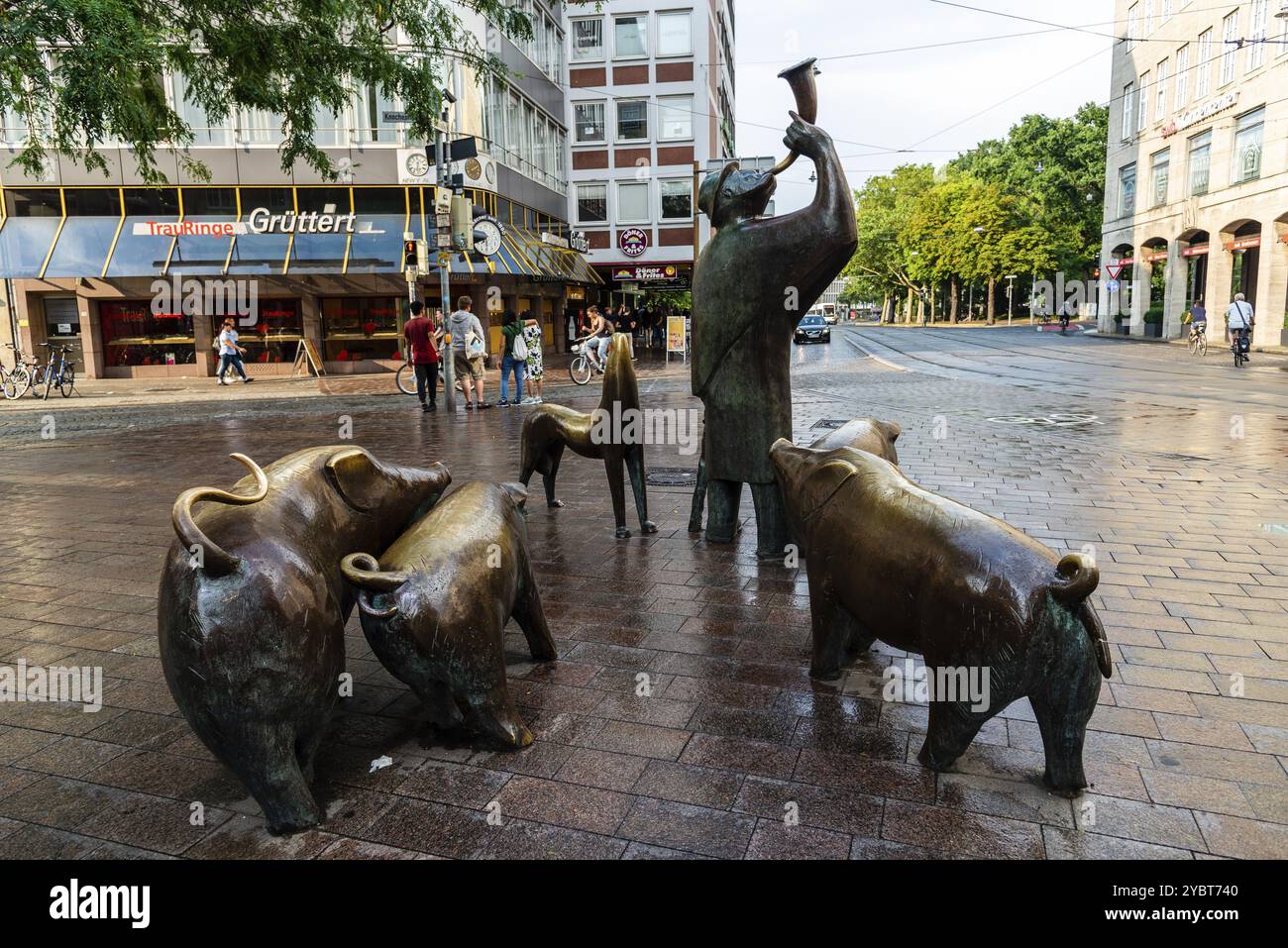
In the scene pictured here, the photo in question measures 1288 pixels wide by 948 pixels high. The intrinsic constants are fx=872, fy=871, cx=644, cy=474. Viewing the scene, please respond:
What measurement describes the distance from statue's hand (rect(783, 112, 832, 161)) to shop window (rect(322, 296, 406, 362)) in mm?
22909

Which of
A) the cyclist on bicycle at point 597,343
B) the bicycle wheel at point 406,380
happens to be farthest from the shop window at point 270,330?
the cyclist on bicycle at point 597,343

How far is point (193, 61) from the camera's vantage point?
33.0 feet

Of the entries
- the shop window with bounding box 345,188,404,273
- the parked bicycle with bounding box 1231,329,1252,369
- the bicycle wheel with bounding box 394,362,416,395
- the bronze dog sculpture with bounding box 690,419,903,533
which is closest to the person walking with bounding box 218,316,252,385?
the shop window with bounding box 345,188,404,273

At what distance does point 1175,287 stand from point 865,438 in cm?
3855

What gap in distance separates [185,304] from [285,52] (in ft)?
57.8

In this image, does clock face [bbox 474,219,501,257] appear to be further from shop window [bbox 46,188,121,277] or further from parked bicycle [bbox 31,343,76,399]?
shop window [bbox 46,188,121,277]

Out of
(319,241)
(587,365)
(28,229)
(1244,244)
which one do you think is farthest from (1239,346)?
(28,229)

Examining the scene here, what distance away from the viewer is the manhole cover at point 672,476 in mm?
8281

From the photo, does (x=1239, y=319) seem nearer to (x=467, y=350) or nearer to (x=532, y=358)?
(x=532, y=358)

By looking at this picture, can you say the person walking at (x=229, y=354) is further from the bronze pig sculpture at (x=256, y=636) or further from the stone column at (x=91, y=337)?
the bronze pig sculpture at (x=256, y=636)

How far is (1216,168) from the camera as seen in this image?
32281 mm

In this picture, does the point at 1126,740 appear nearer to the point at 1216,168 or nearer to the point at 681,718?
the point at 681,718

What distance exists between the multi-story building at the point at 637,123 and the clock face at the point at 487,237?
19.0 metres
